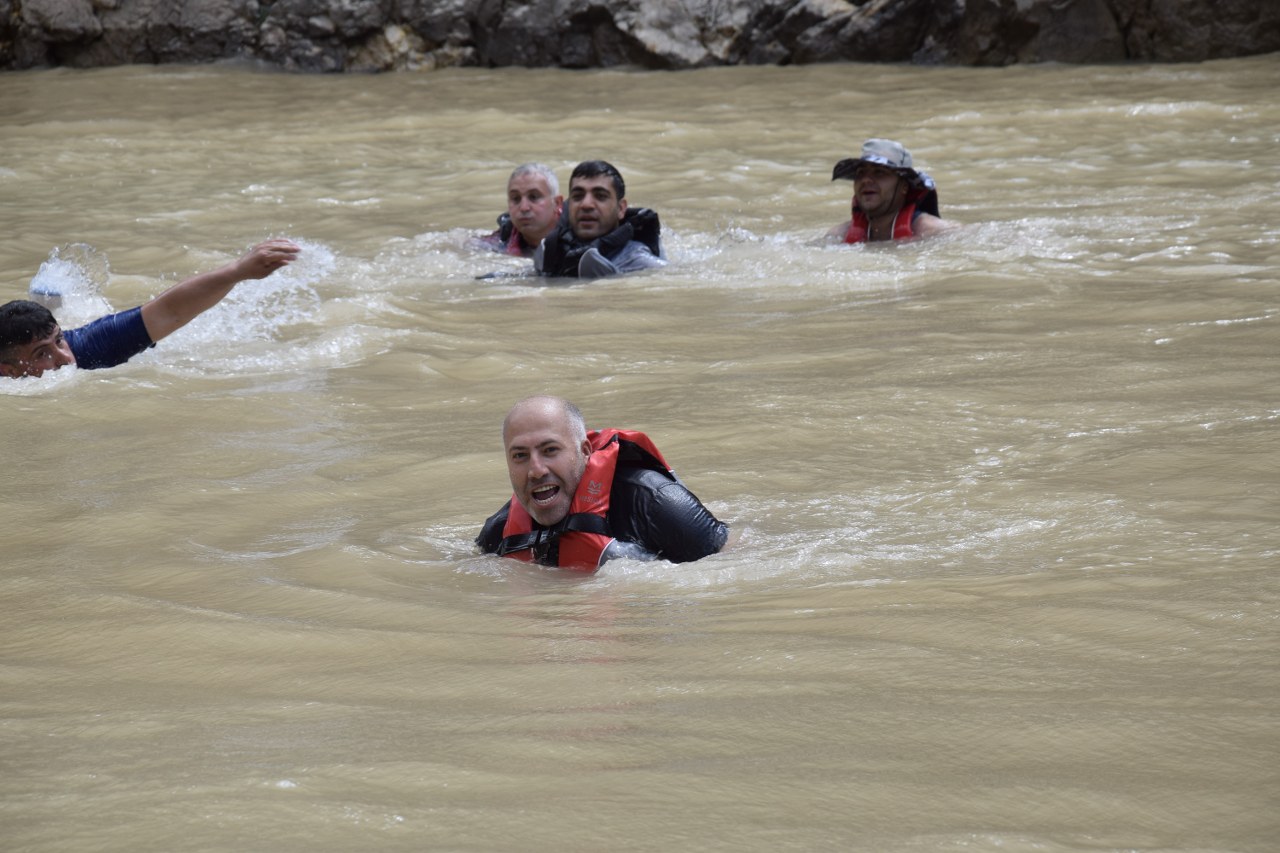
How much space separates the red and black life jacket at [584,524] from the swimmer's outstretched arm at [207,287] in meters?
1.70

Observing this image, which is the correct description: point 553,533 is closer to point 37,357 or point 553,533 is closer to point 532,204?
point 37,357

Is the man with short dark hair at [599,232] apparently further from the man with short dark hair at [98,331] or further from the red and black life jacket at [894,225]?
the man with short dark hair at [98,331]

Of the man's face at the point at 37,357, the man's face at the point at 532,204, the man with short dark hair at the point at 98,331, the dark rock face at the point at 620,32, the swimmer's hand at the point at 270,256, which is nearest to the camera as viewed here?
the swimmer's hand at the point at 270,256

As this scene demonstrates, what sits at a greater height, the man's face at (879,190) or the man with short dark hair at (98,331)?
the man's face at (879,190)

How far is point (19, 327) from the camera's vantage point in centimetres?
663

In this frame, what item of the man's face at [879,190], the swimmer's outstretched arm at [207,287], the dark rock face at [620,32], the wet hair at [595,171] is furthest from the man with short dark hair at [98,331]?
the dark rock face at [620,32]

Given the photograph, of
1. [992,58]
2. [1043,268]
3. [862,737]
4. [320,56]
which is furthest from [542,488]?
[320,56]

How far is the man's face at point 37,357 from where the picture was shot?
665cm

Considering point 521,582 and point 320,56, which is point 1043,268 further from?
point 320,56

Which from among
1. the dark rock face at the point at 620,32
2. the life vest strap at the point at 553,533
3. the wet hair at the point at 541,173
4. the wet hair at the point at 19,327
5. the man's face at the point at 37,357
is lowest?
the life vest strap at the point at 553,533

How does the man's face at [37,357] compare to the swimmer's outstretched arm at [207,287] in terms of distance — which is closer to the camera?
the swimmer's outstretched arm at [207,287]

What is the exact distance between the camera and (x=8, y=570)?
438 cm

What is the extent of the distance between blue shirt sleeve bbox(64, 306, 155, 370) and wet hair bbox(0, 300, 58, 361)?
9.0 inches

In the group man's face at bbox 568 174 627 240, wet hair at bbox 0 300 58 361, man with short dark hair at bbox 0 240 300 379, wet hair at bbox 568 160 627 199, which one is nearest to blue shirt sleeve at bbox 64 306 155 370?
man with short dark hair at bbox 0 240 300 379
